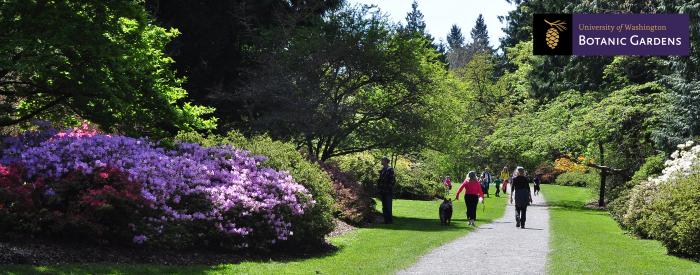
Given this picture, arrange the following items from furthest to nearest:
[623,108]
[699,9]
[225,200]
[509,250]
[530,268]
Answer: [623,108] → [699,9] → [509,250] → [225,200] → [530,268]

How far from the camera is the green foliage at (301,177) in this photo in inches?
567

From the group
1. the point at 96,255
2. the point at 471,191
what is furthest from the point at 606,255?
the point at 96,255

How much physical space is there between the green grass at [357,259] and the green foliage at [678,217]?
5038 millimetres

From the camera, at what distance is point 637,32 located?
32.4 m

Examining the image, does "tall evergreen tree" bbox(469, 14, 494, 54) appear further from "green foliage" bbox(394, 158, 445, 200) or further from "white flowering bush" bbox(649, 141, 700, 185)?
"white flowering bush" bbox(649, 141, 700, 185)

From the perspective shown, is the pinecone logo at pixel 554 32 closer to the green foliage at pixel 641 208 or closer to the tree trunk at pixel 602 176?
the tree trunk at pixel 602 176

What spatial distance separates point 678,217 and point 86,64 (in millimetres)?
14061

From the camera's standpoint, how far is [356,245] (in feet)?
51.8

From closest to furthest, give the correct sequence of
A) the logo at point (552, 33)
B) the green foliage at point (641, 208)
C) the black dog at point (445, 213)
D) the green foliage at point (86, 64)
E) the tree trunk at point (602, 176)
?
1. the green foliage at point (86, 64)
2. the green foliage at point (641, 208)
3. the black dog at point (445, 213)
4. the logo at point (552, 33)
5. the tree trunk at point (602, 176)

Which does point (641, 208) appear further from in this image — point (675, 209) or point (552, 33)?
point (552, 33)

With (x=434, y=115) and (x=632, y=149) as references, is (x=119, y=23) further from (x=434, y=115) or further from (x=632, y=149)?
(x=632, y=149)

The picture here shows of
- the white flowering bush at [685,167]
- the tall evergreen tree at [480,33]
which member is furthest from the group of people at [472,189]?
the tall evergreen tree at [480,33]

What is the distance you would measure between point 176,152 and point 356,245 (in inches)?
177

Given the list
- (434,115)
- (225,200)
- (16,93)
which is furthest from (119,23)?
(434,115)
